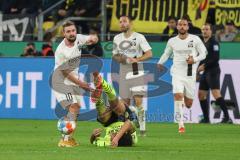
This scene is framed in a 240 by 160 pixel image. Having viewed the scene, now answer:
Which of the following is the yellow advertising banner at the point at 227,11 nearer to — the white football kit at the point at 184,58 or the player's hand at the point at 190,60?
the white football kit at the point at 184,58

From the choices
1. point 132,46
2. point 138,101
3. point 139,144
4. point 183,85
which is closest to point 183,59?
point 183,85

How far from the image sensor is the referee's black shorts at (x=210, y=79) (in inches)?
983

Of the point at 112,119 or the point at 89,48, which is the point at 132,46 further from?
the point at 89,48

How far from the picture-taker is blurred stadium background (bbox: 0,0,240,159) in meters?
25.3

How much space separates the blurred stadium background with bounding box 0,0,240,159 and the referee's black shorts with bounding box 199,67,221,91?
1.24ft

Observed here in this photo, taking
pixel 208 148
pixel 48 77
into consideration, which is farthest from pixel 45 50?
pixel 208 148

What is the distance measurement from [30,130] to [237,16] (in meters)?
8.80

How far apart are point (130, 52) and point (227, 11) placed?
27.8 feet

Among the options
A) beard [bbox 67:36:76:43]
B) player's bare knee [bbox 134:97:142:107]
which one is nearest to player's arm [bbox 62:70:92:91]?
beard [bbox 67:36:76:43]

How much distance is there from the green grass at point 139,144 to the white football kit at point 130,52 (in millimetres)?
999

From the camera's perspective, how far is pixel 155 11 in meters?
29.2

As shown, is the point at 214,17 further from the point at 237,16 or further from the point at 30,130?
the point at 30,130

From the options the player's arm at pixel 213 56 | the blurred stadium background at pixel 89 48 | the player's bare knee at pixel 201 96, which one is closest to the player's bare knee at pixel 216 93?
the player's bare knee at pixel 201 96

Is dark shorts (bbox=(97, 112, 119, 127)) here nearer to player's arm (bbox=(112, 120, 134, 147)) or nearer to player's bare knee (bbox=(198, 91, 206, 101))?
player's arm (bbox=(112, 120, 134, 147))
